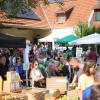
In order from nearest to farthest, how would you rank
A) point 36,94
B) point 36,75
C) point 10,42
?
point 36,94, point 10,42, point 36,75

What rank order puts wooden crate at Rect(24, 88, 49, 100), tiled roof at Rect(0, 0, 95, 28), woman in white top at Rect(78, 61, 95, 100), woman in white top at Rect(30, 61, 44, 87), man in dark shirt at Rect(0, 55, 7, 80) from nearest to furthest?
woman in white top at Rect(78, 61, 95, 100) → wooden crate at Rect(24, 88, 49, 100) → man in dark shirt at Rect(0, 55, 7, 80) → woman in white top at Rect(30, 61, 44, 87) → tiled roof at Rect(0, 0, 95, 28)

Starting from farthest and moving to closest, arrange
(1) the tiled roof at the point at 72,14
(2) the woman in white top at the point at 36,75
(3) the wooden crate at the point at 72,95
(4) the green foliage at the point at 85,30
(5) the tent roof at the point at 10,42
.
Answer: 1. (1) the tiled roof at the point at 72,14
2. (4) the green foliage at the point at 85,30
3. (2) the woman in white top at the point at 36,75
4. (5) the tent roof at the point at 10,42
5. (3) the wooden crate at the point at 72,95

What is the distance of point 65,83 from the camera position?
30.1 feet

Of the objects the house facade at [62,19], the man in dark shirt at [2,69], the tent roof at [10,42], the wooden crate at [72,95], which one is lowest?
the wooden crate at [72,95]

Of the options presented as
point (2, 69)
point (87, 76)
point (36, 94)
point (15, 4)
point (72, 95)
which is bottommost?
point (36, 94)

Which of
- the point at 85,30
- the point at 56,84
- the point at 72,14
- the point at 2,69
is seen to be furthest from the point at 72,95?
the point at 72,14

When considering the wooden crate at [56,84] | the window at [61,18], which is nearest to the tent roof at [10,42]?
the wooden crate at [56,84]

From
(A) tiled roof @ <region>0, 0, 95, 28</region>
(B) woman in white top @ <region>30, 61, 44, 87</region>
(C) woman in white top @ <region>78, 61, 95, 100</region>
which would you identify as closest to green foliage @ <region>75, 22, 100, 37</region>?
(A) tiled roof @ <region>0, 0, 95, 28</region>

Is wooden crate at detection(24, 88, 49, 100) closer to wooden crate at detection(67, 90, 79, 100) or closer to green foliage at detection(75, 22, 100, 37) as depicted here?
wooden crate at detection(67, 90, 79, 100)

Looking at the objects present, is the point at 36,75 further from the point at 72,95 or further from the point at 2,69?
the point at 72,95

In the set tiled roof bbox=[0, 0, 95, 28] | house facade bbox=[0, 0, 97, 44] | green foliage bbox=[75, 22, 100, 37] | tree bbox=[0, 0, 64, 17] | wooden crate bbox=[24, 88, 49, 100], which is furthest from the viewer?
tiled roof bbox=[0, 0, 95, 28]

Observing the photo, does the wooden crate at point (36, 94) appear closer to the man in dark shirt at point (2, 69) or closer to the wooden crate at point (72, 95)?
the wooden crate at point (72, 95)

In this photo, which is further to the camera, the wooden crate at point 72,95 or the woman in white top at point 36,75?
the woman in white top at point 36,75

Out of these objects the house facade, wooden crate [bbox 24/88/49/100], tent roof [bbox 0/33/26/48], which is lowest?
wooden crate [bbox 24/88/49/100]
